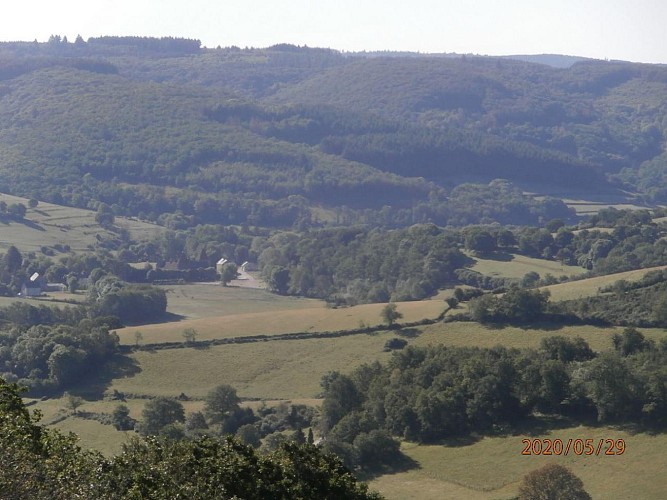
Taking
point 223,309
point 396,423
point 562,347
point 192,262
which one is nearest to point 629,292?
point 562,347

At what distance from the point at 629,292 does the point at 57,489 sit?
234 feet

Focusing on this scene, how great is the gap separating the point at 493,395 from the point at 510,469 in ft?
29.9

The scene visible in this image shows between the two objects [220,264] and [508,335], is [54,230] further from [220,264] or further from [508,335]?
[508,335]

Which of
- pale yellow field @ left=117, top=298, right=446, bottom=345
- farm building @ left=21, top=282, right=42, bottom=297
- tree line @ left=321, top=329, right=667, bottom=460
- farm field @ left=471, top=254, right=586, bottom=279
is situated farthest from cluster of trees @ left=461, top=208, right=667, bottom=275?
tree line @ left=321, top=329, right=667, bottom=460

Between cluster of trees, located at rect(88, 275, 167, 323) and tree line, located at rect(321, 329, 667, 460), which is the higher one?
tree line, located at rect(321, 329, 667, 460)

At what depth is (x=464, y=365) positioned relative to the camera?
231ft

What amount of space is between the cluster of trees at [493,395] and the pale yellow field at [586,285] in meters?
24.6

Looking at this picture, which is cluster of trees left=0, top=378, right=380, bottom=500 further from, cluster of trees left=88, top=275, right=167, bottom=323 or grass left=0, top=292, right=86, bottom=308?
grass left=0, top=292, right=86, bottom=308

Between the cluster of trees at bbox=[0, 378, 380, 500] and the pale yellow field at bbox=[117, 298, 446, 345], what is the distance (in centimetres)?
5271

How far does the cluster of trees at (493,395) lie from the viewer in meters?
63.0
